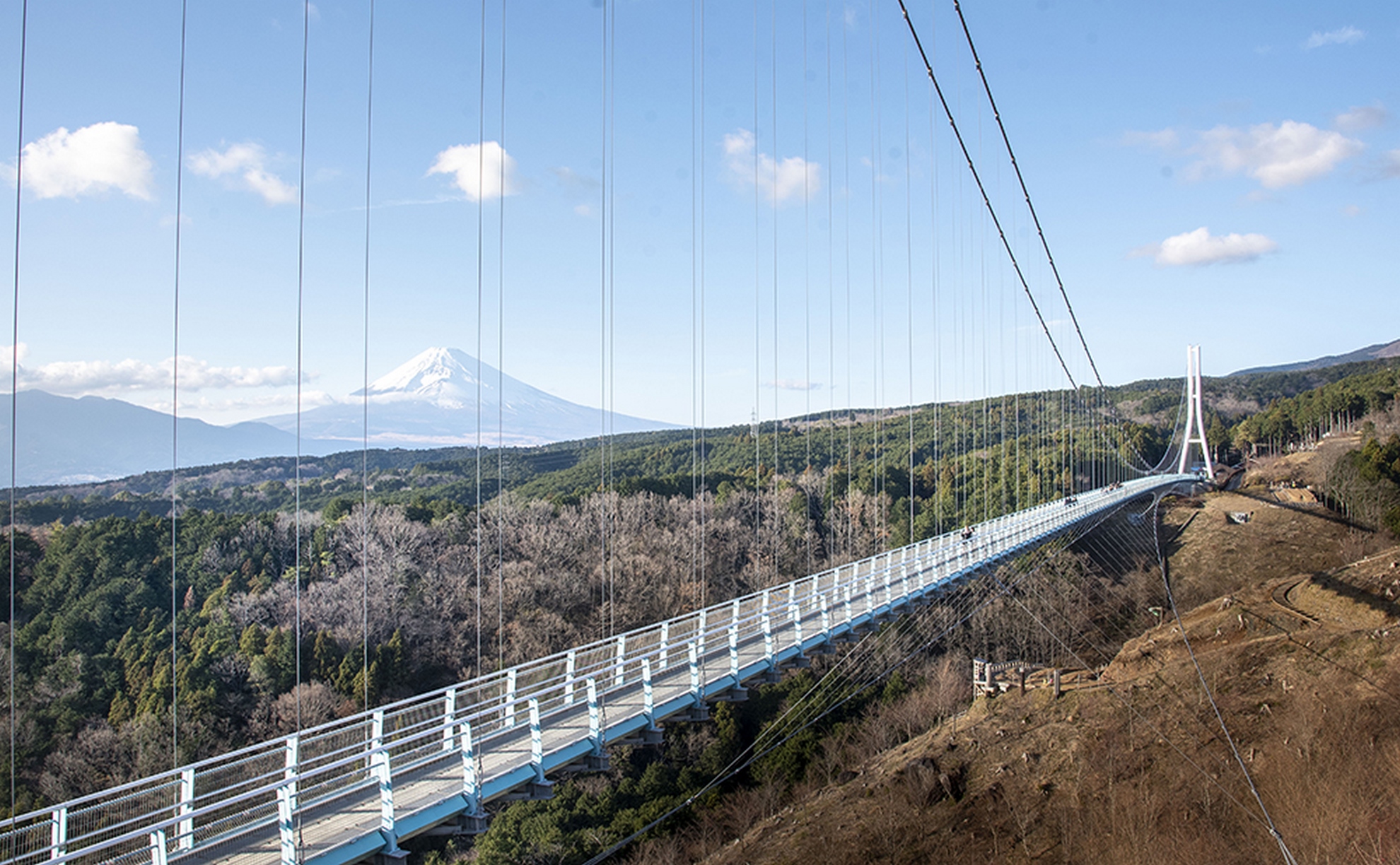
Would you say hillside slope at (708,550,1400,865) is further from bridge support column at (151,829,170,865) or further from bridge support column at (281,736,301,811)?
bridge support column at (151,829,170,865)

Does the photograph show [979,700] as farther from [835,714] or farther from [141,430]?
[141,430]

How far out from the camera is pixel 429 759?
351 inches

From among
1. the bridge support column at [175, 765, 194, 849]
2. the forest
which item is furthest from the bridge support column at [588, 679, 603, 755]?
the bridge support column at [175, 765, 194, 849]

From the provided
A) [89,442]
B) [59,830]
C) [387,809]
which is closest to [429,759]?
[387,809]

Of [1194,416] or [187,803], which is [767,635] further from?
[1194,416]

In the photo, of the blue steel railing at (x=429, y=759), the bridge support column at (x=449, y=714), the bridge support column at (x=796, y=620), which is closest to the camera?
the blue steel railing at (x=429, y=759)

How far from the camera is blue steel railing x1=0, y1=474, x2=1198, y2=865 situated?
753cm

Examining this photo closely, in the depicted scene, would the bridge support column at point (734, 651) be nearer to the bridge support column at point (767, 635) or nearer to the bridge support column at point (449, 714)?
→ the bridge support column at point (767, 635)

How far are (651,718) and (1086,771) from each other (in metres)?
16.4

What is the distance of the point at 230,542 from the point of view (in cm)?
3694


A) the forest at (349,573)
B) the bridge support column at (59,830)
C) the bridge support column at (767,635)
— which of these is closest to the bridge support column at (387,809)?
the bridge support column at (59,830)

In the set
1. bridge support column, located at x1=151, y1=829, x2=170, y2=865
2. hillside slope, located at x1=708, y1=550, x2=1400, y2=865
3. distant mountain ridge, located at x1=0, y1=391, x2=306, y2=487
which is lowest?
hillside slope, located at x1=708, y1=550, x2=1400, y2=865

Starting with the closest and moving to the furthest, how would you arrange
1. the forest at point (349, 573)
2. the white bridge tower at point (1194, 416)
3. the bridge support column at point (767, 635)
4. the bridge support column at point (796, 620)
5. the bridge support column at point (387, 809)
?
1. the bridge support column at point (387, 809)
2. the bridge support column at point (767, 635)
3. the bridge support column at point (796, 620)
4. the forest at point (349, 573)
5. the white bridge tower at point (1194, 416)

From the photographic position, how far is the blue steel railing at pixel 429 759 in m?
7.53
